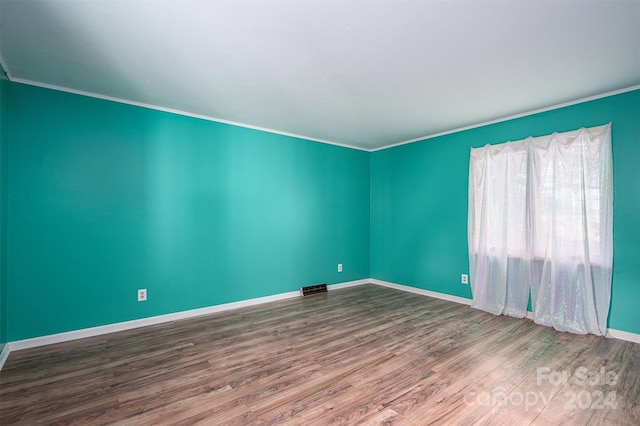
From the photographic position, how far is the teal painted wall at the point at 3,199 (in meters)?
2.40

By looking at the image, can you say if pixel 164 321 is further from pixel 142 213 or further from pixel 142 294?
pixel 142 213

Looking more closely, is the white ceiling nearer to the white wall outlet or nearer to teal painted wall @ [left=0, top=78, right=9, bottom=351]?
teal painted wall @ [left=0, top=78, right=9, bottom=351]

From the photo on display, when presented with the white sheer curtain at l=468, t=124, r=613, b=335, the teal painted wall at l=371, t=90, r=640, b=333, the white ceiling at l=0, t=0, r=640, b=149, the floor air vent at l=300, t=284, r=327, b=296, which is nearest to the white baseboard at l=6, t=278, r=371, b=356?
the floor air vent at l=300, t=284, r=327, b=296

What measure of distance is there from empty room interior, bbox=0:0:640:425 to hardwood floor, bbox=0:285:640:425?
0.02 meters

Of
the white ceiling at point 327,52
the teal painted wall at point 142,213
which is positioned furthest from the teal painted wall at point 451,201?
the teal painted wall at point 142,213

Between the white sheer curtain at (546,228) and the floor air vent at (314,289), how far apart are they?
7.22ft

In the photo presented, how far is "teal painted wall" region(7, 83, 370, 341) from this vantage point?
8.74 feet

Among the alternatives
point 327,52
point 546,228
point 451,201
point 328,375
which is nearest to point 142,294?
point 328,375

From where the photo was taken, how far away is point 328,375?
7.14ft

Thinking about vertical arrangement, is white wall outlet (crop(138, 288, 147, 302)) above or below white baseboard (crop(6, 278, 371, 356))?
above

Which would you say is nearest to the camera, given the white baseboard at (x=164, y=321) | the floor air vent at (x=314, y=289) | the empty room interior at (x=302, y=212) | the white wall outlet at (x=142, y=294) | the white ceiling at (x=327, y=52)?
the white ceiling at (x=327, y=52)

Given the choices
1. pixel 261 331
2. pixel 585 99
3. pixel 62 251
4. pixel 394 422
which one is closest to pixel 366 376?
pixel 394 422

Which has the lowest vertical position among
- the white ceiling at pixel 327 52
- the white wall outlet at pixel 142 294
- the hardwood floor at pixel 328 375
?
the hardwood floor at pixel 328 375

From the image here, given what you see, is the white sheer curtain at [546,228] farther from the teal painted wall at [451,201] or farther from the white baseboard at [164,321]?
the white baseboard at [164,321]
